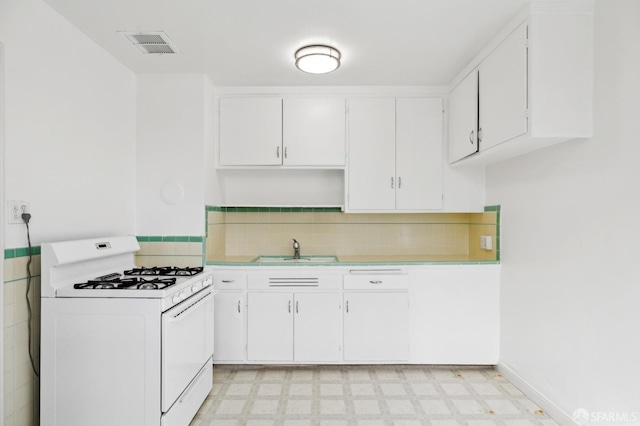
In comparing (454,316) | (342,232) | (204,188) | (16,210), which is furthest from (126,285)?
(454,316)

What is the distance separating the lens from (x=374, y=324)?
2965mm

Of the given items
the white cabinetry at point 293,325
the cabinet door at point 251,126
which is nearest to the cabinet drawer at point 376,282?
the white cabinetry at point 293,325

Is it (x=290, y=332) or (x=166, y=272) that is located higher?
(x=166, y=272)

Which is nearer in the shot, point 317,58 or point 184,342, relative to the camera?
point 184,342

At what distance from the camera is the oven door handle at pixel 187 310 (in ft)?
6.44

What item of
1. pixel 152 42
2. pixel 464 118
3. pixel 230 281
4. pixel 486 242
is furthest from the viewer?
pixel 486 242

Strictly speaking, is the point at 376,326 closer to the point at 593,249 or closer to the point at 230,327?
the point at 230,327

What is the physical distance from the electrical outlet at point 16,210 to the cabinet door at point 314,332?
6.14 feet

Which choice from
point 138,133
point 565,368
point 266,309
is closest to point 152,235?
point 138,133

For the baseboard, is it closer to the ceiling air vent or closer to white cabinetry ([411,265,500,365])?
white cabinetry ([411,265,500,365])

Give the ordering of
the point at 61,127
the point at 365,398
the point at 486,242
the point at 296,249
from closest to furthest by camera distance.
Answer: the point at 61,127
the point at 365,398
the point at 486,242
the point at 296,249

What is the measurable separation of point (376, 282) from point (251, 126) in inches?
68.5

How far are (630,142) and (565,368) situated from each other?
1364mm

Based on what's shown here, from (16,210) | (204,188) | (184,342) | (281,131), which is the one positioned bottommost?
(184,342)
